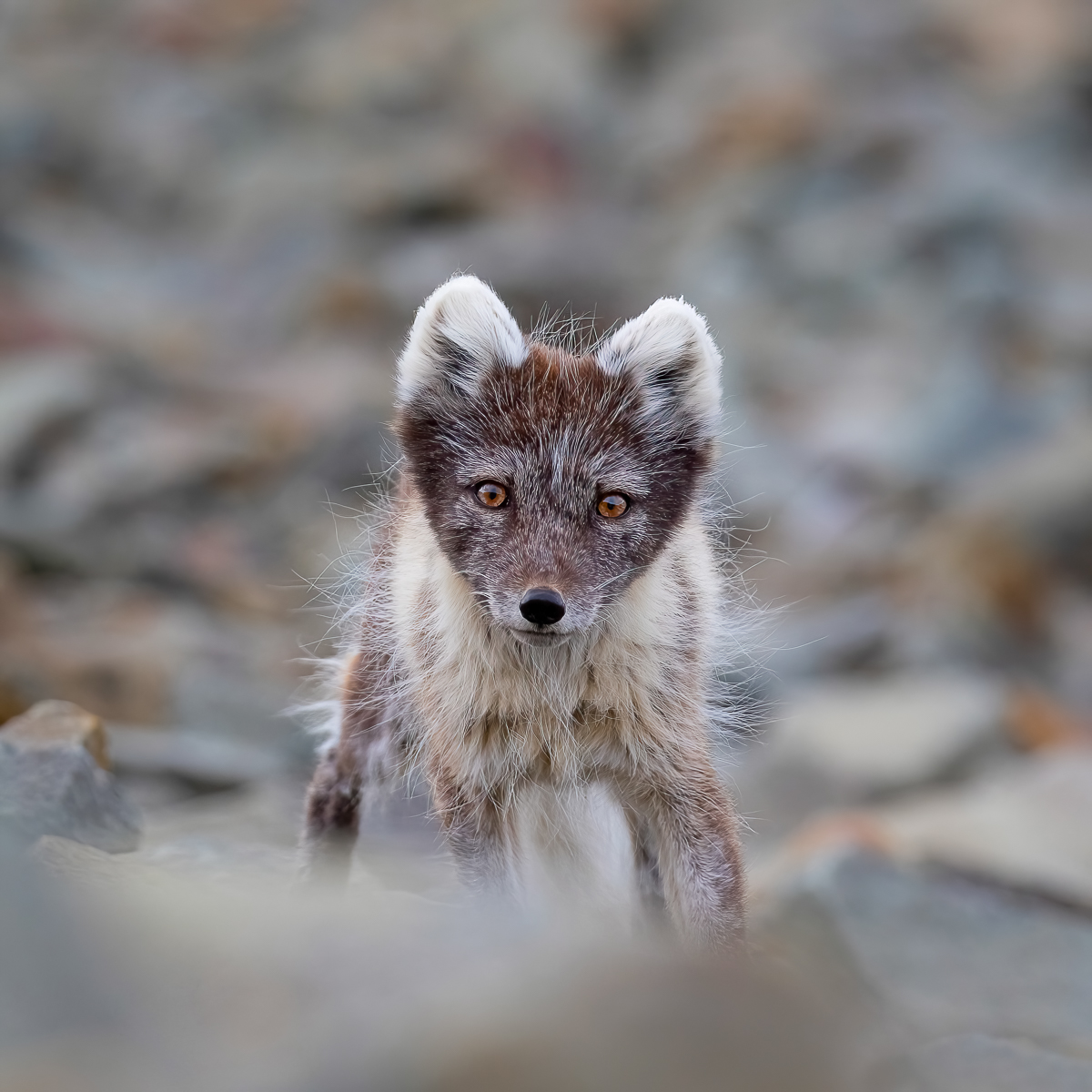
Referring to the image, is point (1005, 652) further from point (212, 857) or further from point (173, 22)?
point (173, 22)

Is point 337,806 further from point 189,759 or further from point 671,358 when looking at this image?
point 189,759

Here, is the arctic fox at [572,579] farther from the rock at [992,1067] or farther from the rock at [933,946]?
the rock at [933,946]

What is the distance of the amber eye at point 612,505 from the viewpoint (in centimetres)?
494

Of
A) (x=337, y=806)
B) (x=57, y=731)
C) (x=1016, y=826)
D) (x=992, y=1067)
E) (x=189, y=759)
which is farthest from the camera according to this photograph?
(x=1016, y=826)

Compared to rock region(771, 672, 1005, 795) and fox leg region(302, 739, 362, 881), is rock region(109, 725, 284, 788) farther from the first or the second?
rock region(771, 672, 1005, 795)

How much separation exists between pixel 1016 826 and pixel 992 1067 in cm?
487

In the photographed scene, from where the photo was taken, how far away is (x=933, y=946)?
7.16 metres

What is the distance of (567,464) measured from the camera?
4.88 metres

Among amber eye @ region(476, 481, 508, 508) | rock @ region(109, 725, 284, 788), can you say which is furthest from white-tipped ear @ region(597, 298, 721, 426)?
rock @ region(109, 725, 284, 788)

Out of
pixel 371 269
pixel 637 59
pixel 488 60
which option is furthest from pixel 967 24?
pixel 371 269

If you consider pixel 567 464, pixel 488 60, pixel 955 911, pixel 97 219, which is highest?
pixel 488 60

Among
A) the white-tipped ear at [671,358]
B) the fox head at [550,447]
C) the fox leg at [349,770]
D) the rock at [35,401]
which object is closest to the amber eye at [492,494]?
the fox head at [550,447]

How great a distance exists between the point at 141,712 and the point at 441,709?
6137mm

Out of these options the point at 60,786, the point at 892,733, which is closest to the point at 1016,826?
the point at 892,733
